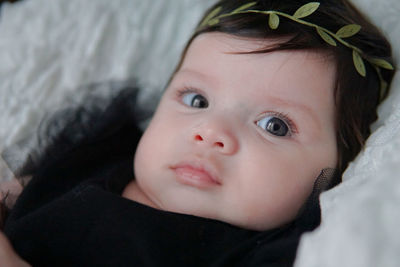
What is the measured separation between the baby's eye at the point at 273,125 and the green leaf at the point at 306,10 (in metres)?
0.23

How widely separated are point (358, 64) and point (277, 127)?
23 cm

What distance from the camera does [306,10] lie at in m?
1.03

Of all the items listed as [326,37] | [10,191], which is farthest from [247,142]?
[10,191]

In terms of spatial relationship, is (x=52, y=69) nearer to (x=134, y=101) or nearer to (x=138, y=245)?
(x=134, y=101)

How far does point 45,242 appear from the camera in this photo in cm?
95

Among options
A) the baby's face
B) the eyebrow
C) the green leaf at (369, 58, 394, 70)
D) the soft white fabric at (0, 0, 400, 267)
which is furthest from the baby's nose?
the green leaf at (369, 58, 394, 70)

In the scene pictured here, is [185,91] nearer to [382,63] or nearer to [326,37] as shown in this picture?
[326,37]

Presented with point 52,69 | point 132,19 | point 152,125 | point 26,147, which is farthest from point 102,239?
point 132,19

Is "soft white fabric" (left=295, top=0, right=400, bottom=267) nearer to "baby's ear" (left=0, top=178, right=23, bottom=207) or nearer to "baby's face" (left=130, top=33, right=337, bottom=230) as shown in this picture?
"baby's face" (left=130, top=33, right=337, bottom=230)

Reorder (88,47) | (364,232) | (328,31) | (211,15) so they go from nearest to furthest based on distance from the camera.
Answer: (364,232) < (328,31) < (211,15) < (88,47)

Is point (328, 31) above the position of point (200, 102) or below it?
above

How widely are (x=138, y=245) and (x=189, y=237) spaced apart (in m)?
0.10

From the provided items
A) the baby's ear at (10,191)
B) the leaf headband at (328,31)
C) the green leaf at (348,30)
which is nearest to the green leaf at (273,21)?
the leaf headband at (328,31)

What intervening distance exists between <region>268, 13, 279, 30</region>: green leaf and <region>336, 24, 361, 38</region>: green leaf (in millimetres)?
134
